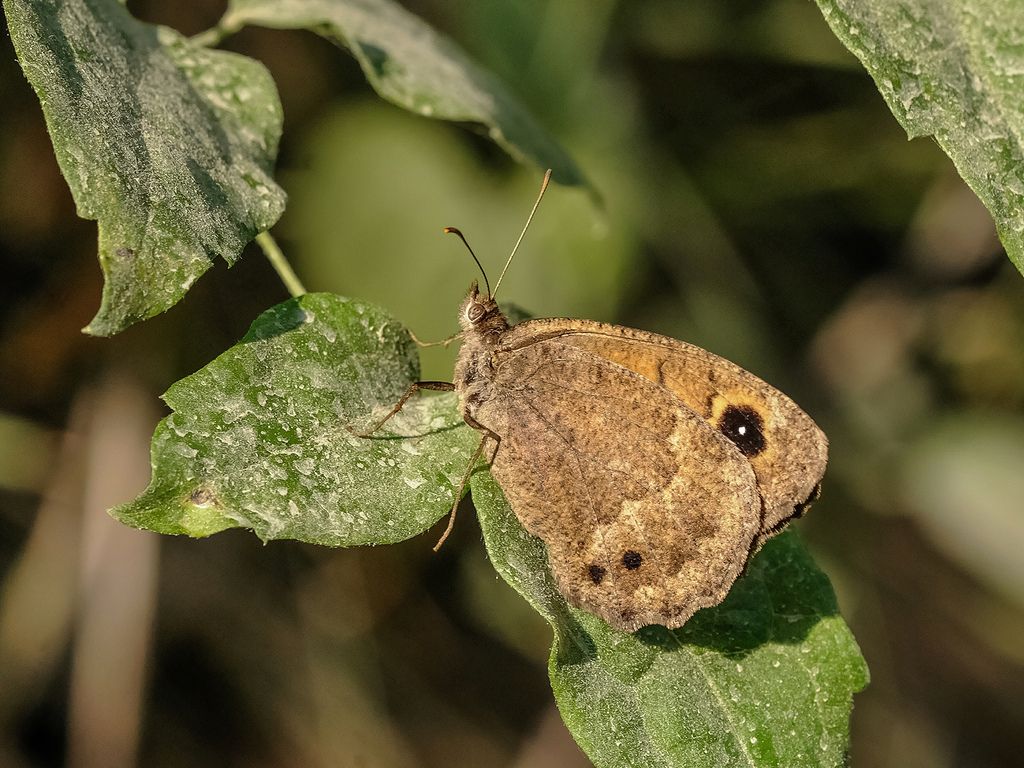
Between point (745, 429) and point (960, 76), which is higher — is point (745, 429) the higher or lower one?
the lower one

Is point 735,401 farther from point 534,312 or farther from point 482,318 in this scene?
point 534,312

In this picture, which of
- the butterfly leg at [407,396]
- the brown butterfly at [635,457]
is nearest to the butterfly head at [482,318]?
the brown butterfly at [635,457]

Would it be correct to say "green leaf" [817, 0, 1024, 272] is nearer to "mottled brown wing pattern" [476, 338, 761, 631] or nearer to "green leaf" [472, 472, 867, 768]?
"mottled brown wing pattern" [476, 338, 761, 631]

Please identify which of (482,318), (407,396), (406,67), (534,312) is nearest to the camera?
(407,396)

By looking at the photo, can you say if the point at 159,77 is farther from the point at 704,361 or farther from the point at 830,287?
the point at 830,287

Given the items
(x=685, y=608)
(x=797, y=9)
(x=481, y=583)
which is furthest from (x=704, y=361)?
(x=797, y=9)

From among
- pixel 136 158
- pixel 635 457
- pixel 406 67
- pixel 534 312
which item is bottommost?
pixel 534 312

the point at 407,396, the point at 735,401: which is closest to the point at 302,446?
the point at 407,396
